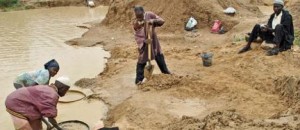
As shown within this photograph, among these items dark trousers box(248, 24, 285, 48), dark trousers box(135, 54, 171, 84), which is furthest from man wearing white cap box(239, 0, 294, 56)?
dark trousers box(135, 54, 171, 84)

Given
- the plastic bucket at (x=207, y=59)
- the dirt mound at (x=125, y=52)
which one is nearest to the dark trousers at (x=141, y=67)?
the plastic bucket at (x=207, y=59)

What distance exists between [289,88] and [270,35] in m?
2.42

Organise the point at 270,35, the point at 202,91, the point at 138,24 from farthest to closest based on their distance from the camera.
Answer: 1. the point at 270,35
2. the point at 138,24
3. the point at 202,91

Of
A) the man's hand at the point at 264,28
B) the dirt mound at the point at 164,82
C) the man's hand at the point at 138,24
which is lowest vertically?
the dirt mound at the point at 164,82

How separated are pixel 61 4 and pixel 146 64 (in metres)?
16.1

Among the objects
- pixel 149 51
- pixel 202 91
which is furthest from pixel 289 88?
pixel 149 51

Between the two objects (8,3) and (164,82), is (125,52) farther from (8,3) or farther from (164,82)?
(8,3)

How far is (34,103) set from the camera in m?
4.56

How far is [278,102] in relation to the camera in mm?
6117

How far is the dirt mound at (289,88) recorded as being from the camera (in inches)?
232

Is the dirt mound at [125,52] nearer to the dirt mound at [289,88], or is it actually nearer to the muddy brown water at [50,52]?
the muddy brown water at [50,52]

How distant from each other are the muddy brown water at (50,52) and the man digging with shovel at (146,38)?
1.01 meters

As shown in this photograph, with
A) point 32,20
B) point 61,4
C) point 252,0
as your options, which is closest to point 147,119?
point 32,20

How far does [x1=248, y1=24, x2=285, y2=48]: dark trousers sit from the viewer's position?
7855 mm
